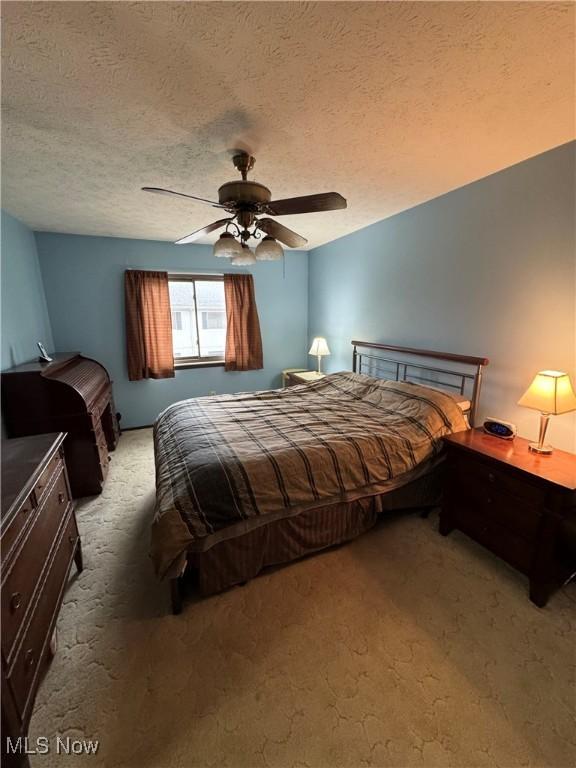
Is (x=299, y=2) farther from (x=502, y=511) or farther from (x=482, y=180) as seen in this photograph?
(x=502, y=511)

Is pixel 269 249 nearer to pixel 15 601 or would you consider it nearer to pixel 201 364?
pixel 15 601

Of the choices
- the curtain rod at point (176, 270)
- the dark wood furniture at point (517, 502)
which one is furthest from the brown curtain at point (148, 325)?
the dark wood furniture at point (517, 502)

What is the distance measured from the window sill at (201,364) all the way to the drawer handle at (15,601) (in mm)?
3493

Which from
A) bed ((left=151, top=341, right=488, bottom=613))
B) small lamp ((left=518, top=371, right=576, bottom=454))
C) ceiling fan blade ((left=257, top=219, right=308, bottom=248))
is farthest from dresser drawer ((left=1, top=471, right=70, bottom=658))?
small lamp ((left=518, top=371, right=576, bottom=454))

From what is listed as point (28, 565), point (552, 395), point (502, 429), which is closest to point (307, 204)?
point (552, 395)

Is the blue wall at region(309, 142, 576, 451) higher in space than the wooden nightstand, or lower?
higher

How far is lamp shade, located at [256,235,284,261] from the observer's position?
2079mm

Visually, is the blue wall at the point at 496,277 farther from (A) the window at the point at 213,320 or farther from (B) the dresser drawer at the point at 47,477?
(B) the dresser drawer at the point at 47,477

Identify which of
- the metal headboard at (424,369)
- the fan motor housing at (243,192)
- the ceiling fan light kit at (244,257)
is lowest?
the metal headboard at (424,369)

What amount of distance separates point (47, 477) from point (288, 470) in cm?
123

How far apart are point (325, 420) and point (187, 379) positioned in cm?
270

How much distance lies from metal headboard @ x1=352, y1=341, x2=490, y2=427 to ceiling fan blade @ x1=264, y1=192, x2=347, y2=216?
1591 millimetres

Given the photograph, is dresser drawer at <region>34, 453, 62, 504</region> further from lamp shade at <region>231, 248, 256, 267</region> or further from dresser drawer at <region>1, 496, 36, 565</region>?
lamp shade at <region>231, 248, 256, 267</region>

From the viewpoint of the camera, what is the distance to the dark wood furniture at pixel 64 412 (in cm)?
253
